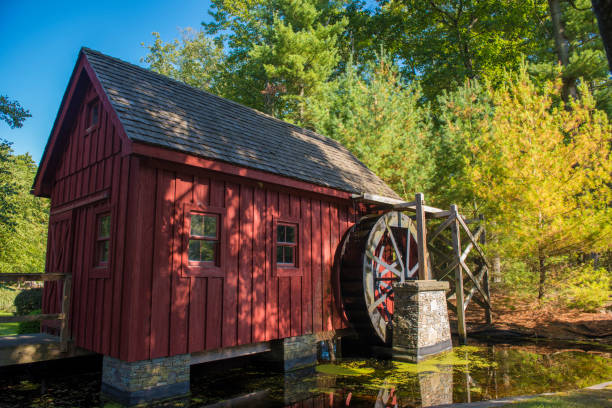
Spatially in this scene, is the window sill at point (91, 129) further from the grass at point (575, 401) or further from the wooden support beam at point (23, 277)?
the grass at point (575, 401)

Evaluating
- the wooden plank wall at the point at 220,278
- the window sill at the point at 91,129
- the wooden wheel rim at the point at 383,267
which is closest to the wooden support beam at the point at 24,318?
the wooden plank wall at the point at 220,278

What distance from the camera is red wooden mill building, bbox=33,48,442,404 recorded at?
5605 mm

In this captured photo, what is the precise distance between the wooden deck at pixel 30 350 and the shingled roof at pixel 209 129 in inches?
140

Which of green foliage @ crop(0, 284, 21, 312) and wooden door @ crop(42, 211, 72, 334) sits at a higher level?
wooden door @ crop(42, 211, 72, 334)

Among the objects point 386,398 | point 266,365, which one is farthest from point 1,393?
point 386,398

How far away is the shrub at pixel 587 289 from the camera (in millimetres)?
9672

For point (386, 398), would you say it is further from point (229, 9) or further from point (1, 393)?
point (229, 9)

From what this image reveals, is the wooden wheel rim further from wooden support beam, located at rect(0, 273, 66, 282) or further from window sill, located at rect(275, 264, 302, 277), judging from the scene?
wooden support beam, located at rect(0, 273, 66, 282)

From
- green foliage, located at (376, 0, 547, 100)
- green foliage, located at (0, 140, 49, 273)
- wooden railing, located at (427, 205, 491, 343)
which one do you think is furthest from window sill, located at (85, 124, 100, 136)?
green foliage, located at (376, 0, 547, 100)

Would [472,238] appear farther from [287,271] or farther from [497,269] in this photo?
[287,271]

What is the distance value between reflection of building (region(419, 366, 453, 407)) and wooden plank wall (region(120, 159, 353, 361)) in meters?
2.30

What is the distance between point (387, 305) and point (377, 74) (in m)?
9.70

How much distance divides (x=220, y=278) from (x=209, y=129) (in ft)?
9.00

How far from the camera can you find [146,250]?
559 cm
